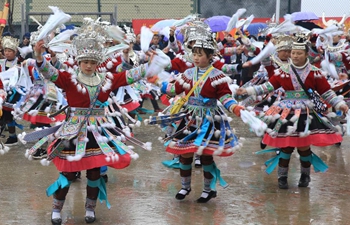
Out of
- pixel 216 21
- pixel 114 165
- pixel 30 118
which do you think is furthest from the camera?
pixel 216 21

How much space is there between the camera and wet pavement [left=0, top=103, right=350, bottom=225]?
6.32m

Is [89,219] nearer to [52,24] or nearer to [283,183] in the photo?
[52,24]

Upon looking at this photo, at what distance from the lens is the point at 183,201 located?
22.7ft

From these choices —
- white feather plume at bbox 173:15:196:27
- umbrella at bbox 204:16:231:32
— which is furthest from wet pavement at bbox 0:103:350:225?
umbrella at bbox 204:16:231:32

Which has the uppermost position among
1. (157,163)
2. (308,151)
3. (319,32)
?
(319,32)

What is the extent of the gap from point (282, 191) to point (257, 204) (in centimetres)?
67

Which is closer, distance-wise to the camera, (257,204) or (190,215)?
(190,215)

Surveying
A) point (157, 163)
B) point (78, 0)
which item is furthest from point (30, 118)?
point (78, 0)

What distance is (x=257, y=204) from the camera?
6.82 metres

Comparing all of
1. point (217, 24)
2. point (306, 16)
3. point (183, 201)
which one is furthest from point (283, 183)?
point (217, 24)

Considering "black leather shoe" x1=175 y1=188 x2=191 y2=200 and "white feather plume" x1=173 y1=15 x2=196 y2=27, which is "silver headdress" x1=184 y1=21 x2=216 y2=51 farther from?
"black leather shoe" x1=175 y1=188 x2=191 y2=200

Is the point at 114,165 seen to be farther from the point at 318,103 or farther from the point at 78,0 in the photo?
the point at 78,0

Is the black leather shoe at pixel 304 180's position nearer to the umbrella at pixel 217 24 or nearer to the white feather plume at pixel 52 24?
the white feather plume at pixel 52 24

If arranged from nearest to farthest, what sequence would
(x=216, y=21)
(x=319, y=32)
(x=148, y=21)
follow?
(x=319, y=32), (x=216, y=21), (x=148, y=21)
